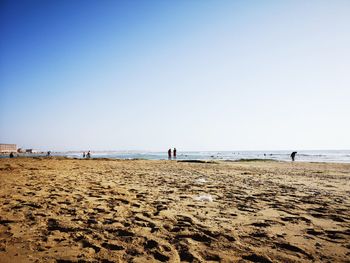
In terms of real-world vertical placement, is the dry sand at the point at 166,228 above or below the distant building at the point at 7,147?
below

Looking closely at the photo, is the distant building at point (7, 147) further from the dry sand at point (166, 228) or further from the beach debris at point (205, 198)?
the beach debris at point (205, 198)

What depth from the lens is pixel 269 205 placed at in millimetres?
5664

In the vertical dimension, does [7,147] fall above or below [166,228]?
above

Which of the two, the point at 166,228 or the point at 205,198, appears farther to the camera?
the point at 205,198

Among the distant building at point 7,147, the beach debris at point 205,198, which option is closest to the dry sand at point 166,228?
the beach debris at point 205,198

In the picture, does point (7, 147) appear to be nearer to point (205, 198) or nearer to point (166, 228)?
point (205, 198)

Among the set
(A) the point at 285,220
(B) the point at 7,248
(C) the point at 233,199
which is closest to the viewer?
(B) the point at 7,248

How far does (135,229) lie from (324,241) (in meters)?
3.10

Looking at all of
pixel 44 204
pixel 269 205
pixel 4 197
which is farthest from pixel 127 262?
pixel 4 197

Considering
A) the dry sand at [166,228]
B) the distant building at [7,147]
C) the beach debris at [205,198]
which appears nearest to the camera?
the dry sand at [166,228]

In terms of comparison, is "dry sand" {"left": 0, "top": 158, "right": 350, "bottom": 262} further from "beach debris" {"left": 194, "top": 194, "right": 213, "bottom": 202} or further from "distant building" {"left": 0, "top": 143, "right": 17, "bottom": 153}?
"distant building" {"left": 0, "top": 143, "right": 17, "bottom": 153}

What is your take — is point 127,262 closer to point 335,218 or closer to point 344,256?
point 344,256

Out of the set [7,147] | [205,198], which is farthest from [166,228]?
[7,147]

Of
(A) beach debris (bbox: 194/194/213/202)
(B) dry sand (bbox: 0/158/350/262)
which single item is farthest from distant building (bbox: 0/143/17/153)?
(A) beach debris (bbox: 194/194/213/202)
